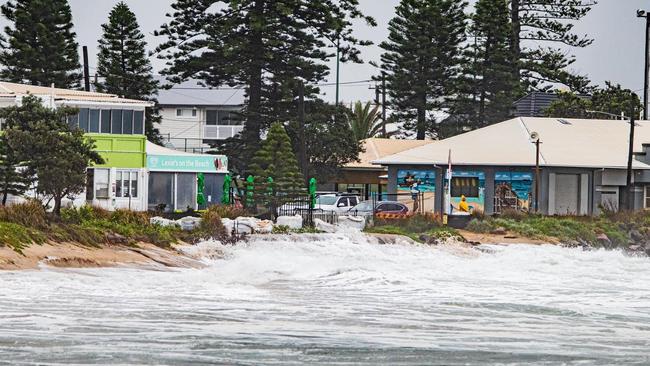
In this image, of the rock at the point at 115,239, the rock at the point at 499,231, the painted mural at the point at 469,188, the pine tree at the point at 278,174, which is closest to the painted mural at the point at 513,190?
the painted mural at the point at 469,188

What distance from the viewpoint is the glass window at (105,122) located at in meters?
50.4

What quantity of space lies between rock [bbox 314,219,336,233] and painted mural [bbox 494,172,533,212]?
54.8 ft

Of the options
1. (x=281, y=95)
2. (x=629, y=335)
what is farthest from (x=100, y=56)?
(x=629, y=335)

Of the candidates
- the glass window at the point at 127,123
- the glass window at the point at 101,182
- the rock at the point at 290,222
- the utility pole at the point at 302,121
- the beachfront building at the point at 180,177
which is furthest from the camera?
the utility pole at the point at 302,121

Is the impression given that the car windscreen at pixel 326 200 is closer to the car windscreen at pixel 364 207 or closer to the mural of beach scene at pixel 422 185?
the mural of beach scene at pixel 422 185

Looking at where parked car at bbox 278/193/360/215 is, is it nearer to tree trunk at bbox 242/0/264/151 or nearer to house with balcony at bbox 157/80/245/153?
tree trunk at bbox 242/0/264/151

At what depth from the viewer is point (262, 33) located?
214 ft

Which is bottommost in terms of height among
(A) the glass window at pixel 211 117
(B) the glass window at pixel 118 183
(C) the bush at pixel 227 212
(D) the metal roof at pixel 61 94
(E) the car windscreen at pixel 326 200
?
(C) the bush at pixel 227 212

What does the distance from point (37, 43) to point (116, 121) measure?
23.3 metres

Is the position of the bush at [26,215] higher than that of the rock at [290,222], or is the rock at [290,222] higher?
the bush at [26,215]

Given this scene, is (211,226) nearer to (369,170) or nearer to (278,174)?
(278,174)

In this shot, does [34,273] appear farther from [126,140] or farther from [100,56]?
[100,56]

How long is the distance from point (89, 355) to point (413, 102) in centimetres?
6570

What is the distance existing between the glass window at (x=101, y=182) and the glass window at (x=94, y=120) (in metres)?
1.65
